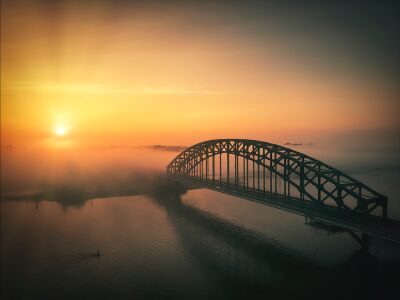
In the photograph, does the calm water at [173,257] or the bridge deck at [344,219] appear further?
the bridge deck at [344,219]


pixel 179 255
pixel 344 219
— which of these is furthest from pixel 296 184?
pixel 179 255

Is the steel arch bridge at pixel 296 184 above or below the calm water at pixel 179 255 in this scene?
above

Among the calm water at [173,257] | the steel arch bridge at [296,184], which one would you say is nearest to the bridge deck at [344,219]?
the steel arch bridge at [296,184]

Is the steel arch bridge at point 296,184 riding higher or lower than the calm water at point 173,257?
higher

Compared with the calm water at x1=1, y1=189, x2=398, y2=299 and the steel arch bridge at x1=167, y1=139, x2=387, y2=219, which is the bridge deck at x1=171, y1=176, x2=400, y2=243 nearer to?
the steel arch bridge at x1=167, y1=139, x2=387, y2=219

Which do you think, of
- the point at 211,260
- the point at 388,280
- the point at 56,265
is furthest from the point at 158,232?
the point at 388,280

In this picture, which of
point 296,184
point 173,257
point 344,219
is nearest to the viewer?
point 344,219

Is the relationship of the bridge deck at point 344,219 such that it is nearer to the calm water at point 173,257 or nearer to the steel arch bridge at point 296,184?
the steel arch bridge at point 296,184

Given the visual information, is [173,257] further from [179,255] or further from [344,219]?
[344,219]

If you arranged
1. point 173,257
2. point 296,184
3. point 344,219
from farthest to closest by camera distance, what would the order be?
1. point 296,184
2. point 173,257
3. point 344,219
